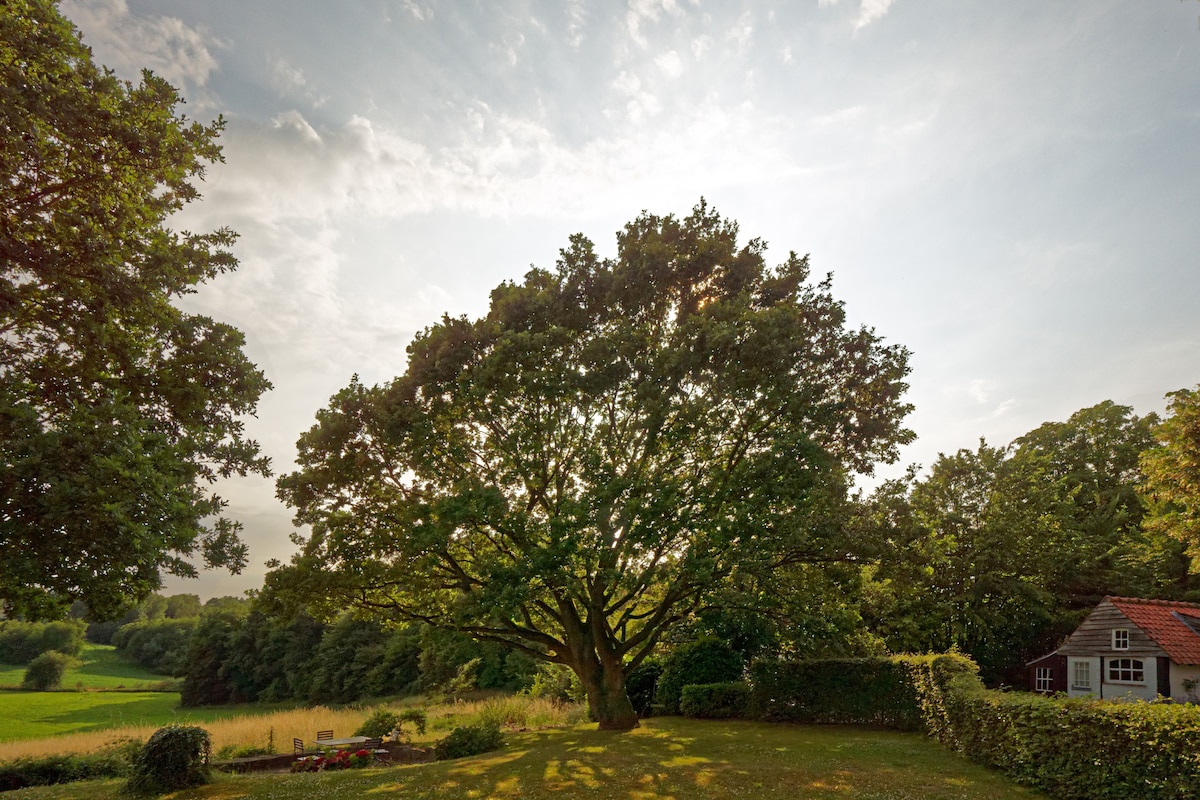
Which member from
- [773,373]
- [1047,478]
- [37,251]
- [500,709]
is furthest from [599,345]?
[1047,478]

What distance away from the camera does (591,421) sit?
76.3 feet

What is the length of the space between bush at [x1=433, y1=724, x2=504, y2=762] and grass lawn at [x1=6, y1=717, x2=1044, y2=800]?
3.98 ft

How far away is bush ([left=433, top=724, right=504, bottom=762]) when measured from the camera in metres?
21.1

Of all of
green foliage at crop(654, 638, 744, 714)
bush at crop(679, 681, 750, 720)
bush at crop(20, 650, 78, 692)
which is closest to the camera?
bush at crop(679, 681, 750, 720)

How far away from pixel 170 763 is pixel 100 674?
10110 centimetres

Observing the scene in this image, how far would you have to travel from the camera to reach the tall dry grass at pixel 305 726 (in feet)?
77.8

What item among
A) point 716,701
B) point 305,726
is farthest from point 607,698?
point 305,726

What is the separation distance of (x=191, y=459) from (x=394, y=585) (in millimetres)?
10386

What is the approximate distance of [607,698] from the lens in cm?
2433

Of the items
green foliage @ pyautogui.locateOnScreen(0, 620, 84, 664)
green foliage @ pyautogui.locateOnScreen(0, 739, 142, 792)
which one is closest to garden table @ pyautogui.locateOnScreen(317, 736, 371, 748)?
green foliage @ pyautogui.locateOnScreen(0, 739, 142, 792)

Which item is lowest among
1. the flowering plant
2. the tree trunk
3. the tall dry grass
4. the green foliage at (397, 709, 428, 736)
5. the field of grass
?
the field of grass

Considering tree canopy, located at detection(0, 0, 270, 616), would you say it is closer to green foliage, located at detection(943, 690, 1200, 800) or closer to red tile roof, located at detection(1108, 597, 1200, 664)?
green foliage, located at detection(943, 690, 1200, 800)

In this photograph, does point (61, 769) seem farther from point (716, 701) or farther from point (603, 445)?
point (716, 701)

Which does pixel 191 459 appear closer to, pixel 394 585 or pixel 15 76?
pixel 15 76
